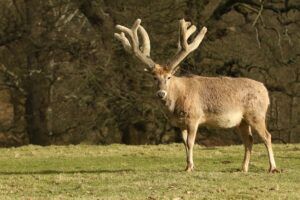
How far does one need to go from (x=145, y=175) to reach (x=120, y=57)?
1572 cm

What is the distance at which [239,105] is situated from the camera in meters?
15.8

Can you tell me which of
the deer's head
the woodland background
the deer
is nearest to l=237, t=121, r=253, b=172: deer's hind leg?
the deer

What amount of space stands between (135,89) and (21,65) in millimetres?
4888

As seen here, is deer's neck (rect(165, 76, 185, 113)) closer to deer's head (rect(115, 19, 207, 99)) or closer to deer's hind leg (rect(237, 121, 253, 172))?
deer's head (rect(115, 19, 207, 99))

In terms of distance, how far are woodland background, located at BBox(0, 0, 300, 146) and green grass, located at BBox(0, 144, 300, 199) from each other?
8.43 metres

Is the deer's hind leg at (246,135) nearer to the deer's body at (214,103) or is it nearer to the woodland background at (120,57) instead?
the deer's body at (214,103)

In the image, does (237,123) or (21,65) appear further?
(21,65)

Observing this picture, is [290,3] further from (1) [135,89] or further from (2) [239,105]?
(2) [239,105]

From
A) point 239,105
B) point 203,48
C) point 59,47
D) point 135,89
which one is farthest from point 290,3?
point 239,105

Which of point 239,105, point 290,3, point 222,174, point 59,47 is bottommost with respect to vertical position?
point 222,174

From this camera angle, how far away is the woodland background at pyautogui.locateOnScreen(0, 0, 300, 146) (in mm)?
29688

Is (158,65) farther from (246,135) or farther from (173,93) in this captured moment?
(246,135)

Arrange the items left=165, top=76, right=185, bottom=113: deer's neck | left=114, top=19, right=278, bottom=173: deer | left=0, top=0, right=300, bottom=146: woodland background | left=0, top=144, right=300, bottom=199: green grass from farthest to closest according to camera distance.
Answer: left=0, top=0, right=300, bottom=146: woodland background < left=165, top=76, right=185, bottom=113: deer's neck < left=114, top=19, right=278, bottom=173: deer < left=0, top=144, right=300, bottom=199: green grass

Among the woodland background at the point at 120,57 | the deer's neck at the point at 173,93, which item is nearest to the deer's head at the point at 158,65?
the deer's neck at the point at 173,93
